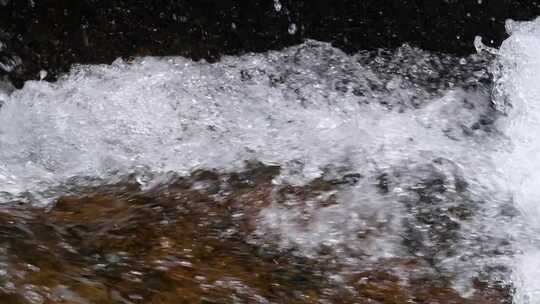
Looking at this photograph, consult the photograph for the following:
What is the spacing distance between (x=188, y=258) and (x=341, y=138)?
963mm

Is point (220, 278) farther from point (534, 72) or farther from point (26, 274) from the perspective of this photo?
point (534, 72)

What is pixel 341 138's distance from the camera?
2986 mm

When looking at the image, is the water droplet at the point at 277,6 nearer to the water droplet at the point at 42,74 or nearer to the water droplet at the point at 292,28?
the water droplet at the point at 292,28

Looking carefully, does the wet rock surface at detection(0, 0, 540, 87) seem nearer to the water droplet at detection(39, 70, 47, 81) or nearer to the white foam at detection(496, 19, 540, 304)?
the water droplet at detection(39, 70, 47, 81)

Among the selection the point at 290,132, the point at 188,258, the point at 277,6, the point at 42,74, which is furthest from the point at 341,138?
the point at 42,74

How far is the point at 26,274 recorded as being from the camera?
1.97m

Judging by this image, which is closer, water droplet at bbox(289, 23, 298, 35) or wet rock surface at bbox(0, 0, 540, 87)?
wet rock surface at bbox(0, 0, 540, 87)

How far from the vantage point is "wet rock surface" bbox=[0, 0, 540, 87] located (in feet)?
12.3

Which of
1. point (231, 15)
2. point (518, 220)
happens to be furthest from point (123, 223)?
point (231, 15)

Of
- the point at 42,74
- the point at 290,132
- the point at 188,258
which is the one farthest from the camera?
the point at 42,74

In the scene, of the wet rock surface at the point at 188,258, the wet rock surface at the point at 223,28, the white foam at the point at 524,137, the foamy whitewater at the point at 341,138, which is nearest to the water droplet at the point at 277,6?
the wet rock surface at the point at 223,28

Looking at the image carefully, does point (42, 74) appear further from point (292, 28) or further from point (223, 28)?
point (292, 28)

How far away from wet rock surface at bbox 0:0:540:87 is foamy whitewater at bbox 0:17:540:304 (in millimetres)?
91

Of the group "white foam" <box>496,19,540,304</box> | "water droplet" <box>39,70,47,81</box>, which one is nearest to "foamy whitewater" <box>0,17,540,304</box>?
"white foam" <box>496,19,540,304</box>
